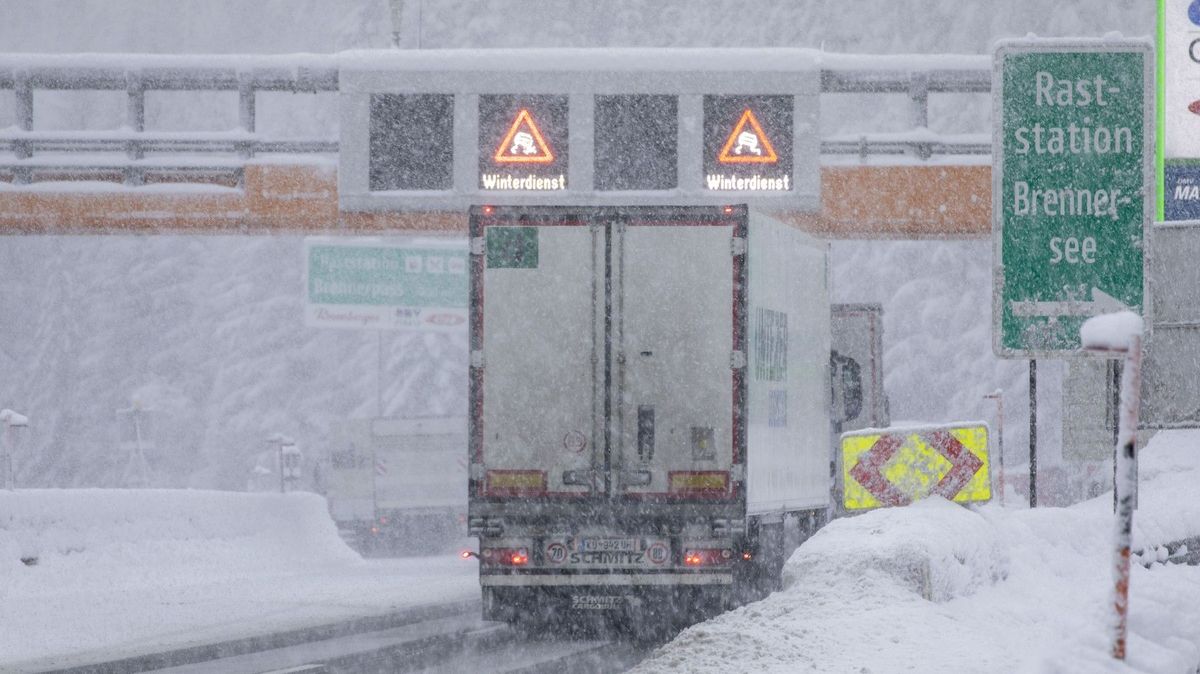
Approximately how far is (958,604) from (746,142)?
1264cm

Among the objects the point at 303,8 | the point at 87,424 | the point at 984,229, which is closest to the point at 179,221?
the point at 984,229

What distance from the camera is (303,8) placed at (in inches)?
7648

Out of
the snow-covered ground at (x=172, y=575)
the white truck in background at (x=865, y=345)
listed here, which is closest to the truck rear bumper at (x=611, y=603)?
the snow-covered ground at (x=172, y=575)

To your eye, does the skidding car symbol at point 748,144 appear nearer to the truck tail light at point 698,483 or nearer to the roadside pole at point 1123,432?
the truck tail light at point 698,483

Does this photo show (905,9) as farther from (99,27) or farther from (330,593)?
(330,593)

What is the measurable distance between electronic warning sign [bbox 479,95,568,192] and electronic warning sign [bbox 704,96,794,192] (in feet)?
5.98

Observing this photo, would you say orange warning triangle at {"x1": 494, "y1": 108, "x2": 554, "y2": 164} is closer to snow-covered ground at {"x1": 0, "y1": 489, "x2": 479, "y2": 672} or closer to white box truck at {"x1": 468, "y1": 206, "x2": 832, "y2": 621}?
snow-covered ground at {"x1": 0, "y1": 489, "x2": 479, "y2": 672}

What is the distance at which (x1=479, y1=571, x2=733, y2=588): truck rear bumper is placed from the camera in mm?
15242

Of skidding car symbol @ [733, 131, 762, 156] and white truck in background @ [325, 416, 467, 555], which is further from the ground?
skidding car symbol @ [733, 131, 762, 156]

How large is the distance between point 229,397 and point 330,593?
107 meters

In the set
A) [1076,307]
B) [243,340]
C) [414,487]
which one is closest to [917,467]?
[1076,307]

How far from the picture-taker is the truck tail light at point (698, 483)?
15195mm

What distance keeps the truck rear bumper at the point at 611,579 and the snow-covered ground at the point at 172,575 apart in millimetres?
2267

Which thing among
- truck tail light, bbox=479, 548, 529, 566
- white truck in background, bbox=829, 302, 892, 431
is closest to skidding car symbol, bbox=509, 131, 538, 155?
white truck in background, bbox=829, 302, 892, 431
